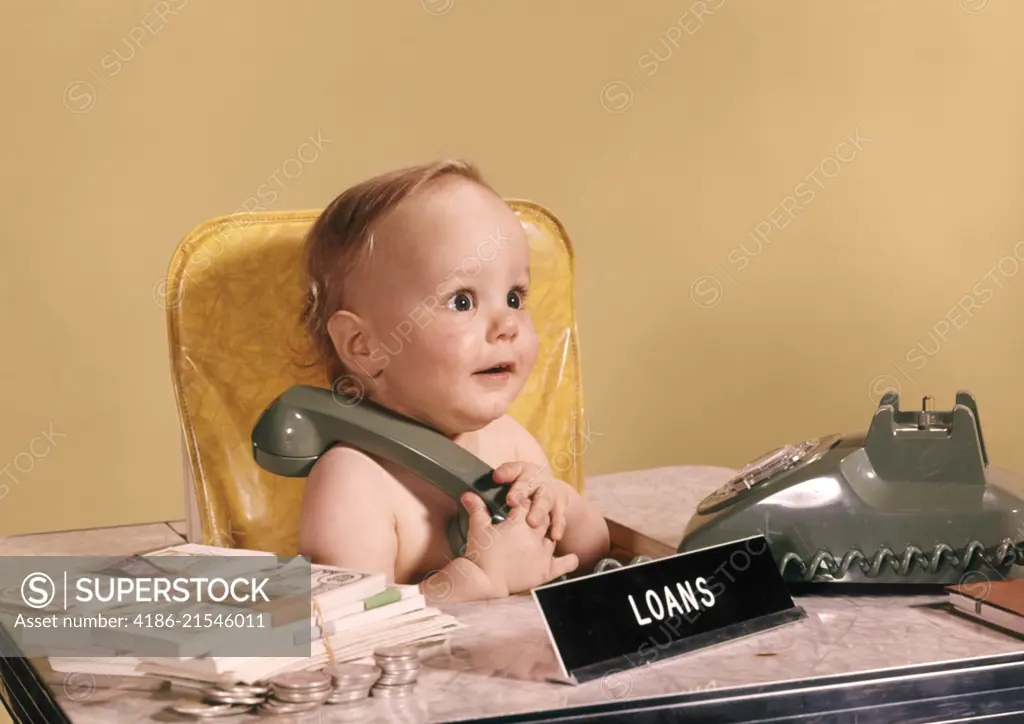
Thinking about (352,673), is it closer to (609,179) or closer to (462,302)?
(462,302)

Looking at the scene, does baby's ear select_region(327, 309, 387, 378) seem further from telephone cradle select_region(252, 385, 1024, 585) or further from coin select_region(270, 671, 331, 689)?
coin select_region(270, 671, 331, 689)

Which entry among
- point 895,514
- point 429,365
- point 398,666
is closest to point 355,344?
point 429,365

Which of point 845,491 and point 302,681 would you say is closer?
point 302,681

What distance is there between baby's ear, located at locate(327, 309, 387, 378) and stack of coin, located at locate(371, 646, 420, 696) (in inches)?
14.7

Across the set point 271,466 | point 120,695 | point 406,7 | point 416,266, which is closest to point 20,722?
point 120,695

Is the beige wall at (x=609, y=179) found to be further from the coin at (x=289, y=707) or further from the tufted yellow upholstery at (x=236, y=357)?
the coin at (x=289, y=707)

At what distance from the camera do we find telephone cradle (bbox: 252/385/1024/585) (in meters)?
1.18

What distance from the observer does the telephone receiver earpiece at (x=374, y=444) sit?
1225mm

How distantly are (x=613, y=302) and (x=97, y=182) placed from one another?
3.37 feet

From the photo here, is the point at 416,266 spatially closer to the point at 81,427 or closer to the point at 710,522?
the point at 710,522

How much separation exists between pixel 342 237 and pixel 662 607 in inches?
20.8

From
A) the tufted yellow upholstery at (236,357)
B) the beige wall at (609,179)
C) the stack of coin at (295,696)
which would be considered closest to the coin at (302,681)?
the stack of coin at (295,696)

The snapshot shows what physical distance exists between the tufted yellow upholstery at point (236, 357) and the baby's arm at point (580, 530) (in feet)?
0.83

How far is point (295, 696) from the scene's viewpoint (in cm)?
89
